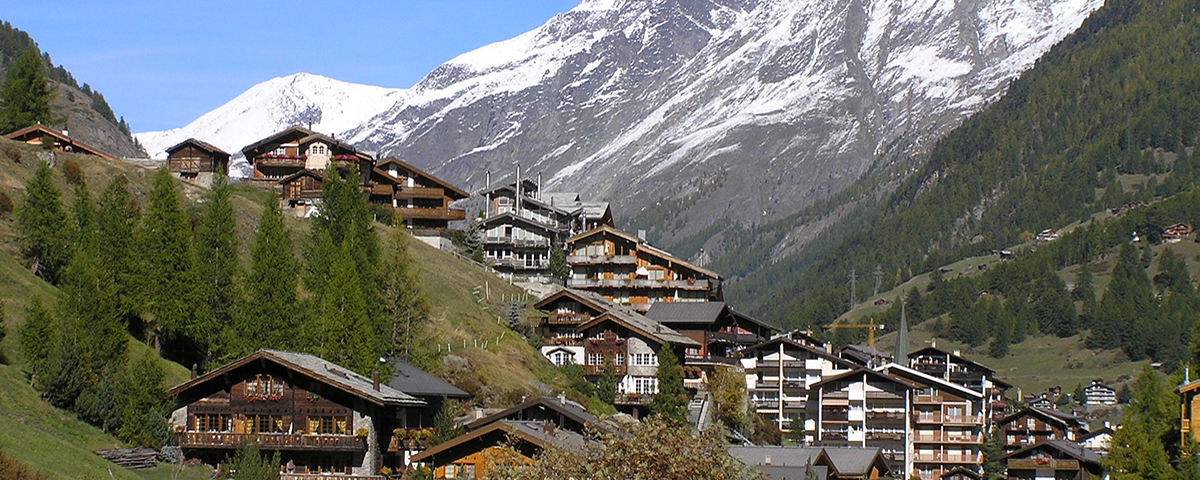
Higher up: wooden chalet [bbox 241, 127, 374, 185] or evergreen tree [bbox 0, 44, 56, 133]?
evergreen tree [bbox 0, 44, 56, 133]

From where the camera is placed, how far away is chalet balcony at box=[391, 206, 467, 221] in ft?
463

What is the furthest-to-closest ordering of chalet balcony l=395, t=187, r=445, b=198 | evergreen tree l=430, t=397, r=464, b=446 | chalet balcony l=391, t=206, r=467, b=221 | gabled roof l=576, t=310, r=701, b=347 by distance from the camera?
chalet balcony l=395, t=187, r=445, b=198 < chalet balcony l=391, t=206, r=467, b=221 < gabled roof l=576, t=310, r=701, b=347 < evergreen tree l=430, t=397, r=464, b=446

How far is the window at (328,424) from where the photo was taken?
7519 cm

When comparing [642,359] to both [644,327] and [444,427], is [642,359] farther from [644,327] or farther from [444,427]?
[444,427]

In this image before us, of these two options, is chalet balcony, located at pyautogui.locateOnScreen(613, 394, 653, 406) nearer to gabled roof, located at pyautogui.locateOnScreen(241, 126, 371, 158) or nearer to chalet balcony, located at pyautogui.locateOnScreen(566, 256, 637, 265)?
chalet balcony, located at pyautogui.locateOnScreen(566, 256, 637, 265)

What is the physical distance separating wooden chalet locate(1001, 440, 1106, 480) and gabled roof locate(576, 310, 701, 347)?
105 feet

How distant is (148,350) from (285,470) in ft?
30.3

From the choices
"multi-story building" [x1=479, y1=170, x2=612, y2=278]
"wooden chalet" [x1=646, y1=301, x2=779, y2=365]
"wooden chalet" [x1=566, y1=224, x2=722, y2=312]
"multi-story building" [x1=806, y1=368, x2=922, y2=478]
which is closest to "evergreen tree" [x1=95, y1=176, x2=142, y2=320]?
"wooden chalet" [x1=646, y1=301, x2=779, y2=365]

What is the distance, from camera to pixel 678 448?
42.7 metres

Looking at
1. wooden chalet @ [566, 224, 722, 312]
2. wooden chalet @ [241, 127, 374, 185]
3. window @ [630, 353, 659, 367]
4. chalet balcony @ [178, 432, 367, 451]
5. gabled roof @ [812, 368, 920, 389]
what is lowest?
chalet balcony @ [178, 432, 367, 451]

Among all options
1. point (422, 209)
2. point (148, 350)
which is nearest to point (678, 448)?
point (148, 350)

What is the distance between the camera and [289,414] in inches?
2977

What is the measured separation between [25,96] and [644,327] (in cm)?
5993

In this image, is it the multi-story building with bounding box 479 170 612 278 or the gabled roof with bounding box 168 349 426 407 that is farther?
the multi-story building with bounding box 479 170 612 278
